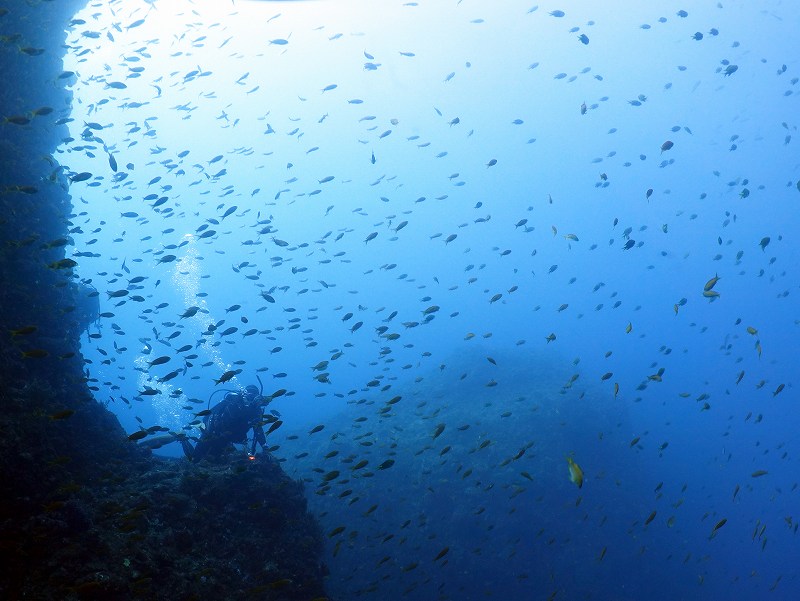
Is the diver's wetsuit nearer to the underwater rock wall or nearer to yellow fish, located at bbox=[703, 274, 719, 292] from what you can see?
the underwater rock wall

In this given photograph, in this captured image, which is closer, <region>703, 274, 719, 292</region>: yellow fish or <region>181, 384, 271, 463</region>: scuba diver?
<region>703, 274, 719, 292</region>: yellow fish

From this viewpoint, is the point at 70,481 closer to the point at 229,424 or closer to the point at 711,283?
the point at 229,424

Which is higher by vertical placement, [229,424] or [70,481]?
[70,481]

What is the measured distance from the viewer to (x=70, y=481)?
21.8ft

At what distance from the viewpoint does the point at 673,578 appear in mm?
21578

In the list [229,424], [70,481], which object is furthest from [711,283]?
[70,481]

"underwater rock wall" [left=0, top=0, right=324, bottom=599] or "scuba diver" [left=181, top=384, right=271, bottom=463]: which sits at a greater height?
"underwater rock wall" [left=0, top=0, right=324, bottom=599]

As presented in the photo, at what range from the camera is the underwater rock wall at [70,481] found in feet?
17.5

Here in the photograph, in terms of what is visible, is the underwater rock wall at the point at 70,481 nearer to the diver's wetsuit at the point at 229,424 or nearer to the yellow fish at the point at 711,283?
the diver's wetsuit at the point at 229,424

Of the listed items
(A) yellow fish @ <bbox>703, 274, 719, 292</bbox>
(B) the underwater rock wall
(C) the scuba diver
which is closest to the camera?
(B) the underwater rock wall

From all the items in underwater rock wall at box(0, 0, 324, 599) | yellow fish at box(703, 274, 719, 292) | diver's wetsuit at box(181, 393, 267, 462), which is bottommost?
diver's wetsuit at box(181, 393, 267, 462)

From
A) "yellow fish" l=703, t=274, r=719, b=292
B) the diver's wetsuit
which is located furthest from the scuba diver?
Answer: "yellow fish" l=703, t=274, r=719, b=292

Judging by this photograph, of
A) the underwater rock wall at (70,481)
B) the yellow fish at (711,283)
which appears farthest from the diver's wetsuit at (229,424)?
the yellow fish at (711,283)

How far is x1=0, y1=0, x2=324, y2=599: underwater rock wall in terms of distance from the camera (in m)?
5.35
